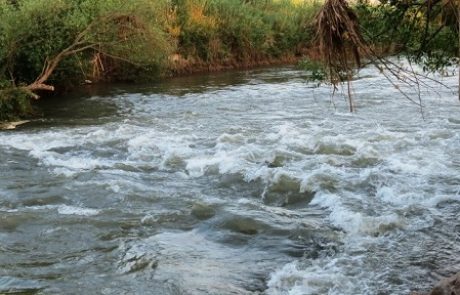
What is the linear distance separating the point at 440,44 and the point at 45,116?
12020 mm

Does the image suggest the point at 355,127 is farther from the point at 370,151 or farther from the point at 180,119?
the point at 180,119

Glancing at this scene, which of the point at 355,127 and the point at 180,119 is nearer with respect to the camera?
the point at 355,127

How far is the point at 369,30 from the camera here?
746 cm

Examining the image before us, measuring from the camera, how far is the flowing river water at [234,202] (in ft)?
20.5

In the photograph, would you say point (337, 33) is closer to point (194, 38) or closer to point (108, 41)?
point (108, 41)

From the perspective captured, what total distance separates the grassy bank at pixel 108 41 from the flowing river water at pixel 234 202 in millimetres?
2342

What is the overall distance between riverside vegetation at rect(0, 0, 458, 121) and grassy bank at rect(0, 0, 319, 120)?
0.03 m

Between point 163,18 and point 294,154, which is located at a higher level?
point 163,18

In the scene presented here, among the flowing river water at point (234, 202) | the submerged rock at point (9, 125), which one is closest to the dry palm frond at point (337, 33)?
the flowing river water at point (234, 202)

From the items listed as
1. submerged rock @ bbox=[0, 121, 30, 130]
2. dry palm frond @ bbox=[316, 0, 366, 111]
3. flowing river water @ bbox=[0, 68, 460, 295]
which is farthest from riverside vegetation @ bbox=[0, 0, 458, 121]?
flowing river water @ bbox=[0, 68, 460, 295]

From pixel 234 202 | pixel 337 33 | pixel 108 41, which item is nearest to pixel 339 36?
pixel 337 33

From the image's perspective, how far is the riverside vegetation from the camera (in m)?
5.02

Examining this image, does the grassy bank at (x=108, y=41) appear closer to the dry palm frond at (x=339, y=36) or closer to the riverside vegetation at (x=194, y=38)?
the riverside vegetation at (x=194, y=38)

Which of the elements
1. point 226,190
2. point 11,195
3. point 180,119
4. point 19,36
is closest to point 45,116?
point 19,36
